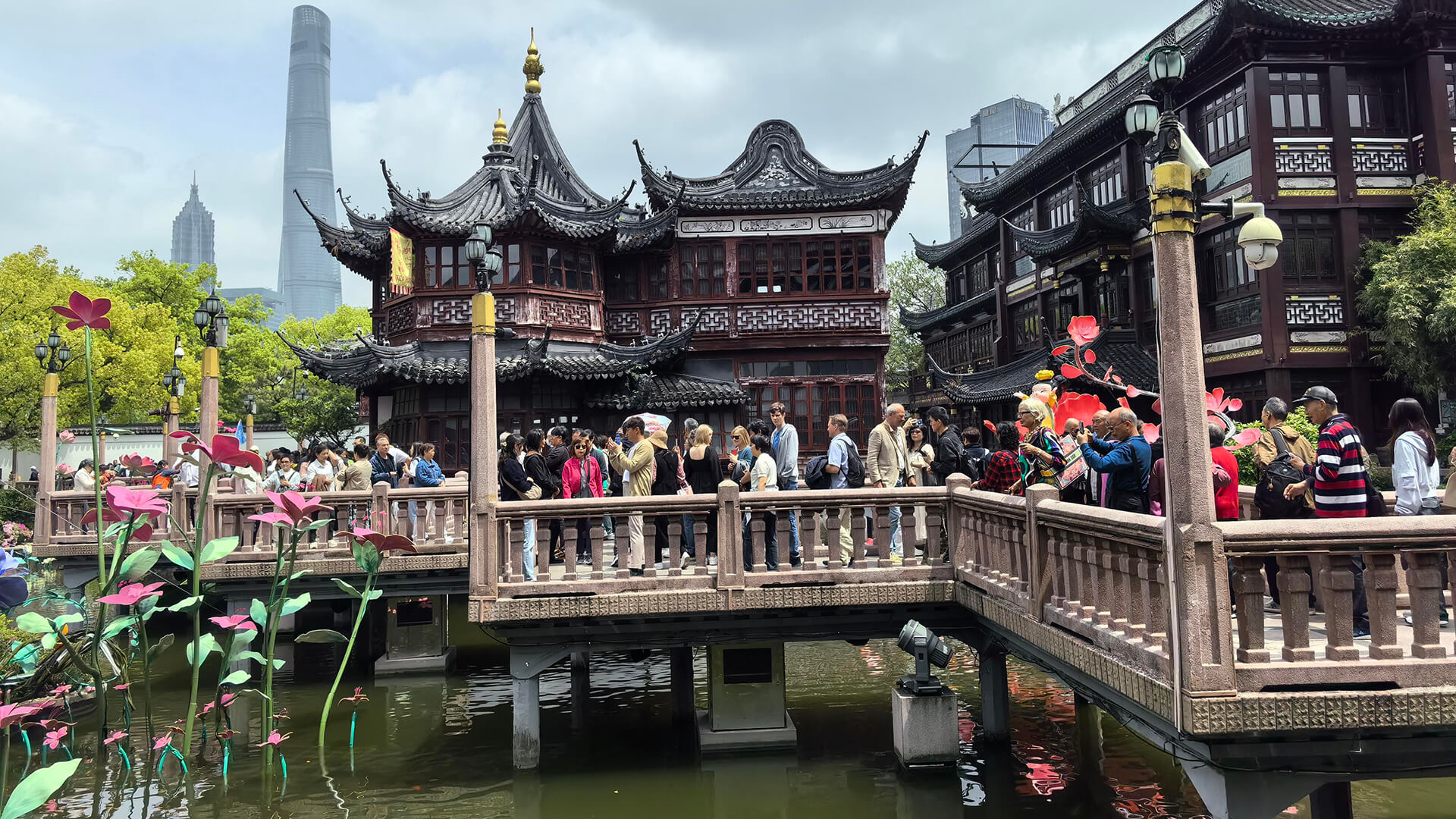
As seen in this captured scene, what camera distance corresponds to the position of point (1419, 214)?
70.9ft

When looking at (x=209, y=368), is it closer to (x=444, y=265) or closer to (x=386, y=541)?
(x=386, y=541)

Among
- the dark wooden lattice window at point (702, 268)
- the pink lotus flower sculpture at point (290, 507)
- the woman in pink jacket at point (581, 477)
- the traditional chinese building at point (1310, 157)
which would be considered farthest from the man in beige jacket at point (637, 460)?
the traditional chinese building at point (1310, 157)

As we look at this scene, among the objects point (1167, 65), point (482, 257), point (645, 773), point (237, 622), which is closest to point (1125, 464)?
point (1167, 65)

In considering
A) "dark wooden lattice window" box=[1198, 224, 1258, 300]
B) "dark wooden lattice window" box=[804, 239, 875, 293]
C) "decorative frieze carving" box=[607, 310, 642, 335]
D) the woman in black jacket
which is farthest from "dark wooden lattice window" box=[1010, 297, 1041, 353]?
the woman in black jacket

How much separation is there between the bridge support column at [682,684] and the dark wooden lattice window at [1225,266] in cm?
1777

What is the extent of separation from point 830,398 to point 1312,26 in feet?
46.2

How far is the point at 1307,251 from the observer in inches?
871

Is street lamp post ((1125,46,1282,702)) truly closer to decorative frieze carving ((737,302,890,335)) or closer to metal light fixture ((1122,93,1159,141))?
metal light fixture ((1122,93,1159,141))

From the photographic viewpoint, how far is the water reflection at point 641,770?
27.3ft

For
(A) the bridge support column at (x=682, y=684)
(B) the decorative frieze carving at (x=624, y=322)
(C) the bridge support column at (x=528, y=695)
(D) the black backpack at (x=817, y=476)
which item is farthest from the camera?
(B) the decorative frieze carving at (x=624, y=322)

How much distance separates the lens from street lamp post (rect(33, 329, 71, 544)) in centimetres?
1516

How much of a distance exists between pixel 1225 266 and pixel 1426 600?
69.4 ft

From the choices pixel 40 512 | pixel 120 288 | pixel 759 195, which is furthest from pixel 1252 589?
pixel 120 288

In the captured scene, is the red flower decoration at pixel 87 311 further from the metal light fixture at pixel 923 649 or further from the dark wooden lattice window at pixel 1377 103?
the dark wooden lattice window at pixel 1377 103
